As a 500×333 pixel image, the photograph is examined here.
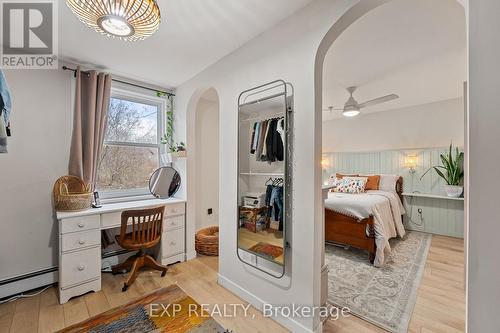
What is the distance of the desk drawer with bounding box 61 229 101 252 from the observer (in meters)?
1.93

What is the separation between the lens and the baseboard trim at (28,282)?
6.46 ft

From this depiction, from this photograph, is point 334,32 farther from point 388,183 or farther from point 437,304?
point 388,183

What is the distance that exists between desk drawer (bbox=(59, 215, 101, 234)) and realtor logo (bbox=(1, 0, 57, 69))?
1642 mm

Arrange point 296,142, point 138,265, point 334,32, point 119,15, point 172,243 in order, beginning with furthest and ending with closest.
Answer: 1. point 172,243
2. point 138,265
3. point 296,142
4. point 334,32
5. point 119,15

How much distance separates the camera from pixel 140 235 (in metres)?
2.22

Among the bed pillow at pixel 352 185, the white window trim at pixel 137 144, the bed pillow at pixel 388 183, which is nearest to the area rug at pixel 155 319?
the white window trim at pixel 137 144

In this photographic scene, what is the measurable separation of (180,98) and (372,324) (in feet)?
10.6

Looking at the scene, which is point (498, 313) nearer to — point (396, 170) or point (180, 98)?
point (180, 98)

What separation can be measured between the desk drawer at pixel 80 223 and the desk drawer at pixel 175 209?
71 centimetres

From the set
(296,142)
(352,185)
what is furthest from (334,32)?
(352,185)

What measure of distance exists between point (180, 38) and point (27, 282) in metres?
2.81

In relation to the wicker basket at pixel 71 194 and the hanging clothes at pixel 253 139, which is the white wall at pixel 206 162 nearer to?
the wicker basket at pixel 71 194

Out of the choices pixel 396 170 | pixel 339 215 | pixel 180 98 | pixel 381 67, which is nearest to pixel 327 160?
pixel 396 170

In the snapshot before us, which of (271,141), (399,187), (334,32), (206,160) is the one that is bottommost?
(399,187)
